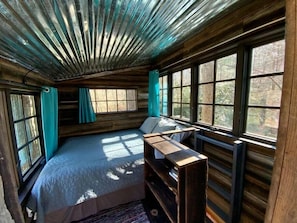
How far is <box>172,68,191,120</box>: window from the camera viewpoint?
2663mm

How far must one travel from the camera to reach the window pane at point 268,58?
134cm

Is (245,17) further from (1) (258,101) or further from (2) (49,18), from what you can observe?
(2) (49,18)

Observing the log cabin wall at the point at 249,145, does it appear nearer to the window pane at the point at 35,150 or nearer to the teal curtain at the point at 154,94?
the teal curtain at the point at 154,94

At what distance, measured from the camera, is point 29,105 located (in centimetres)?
211

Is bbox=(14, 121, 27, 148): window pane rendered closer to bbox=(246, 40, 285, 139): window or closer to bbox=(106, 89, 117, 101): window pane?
bbox=(106, 89, 117, 101): window pane

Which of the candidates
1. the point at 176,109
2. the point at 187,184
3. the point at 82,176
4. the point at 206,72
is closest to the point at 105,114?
the point at 176,109

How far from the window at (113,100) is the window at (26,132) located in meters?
1.43

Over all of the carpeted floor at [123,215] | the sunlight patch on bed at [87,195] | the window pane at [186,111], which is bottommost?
the carpeted floor at [123,215]

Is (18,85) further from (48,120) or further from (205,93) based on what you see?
(205,93)

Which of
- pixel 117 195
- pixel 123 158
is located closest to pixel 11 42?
pixel 123 158

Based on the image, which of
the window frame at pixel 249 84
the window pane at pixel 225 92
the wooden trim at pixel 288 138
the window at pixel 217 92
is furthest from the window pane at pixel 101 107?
the wooden trim at pixel 288 138

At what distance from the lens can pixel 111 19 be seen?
1.10 m

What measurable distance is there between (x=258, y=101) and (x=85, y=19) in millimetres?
1805

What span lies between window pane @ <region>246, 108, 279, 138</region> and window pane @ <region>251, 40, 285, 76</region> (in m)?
0.40
